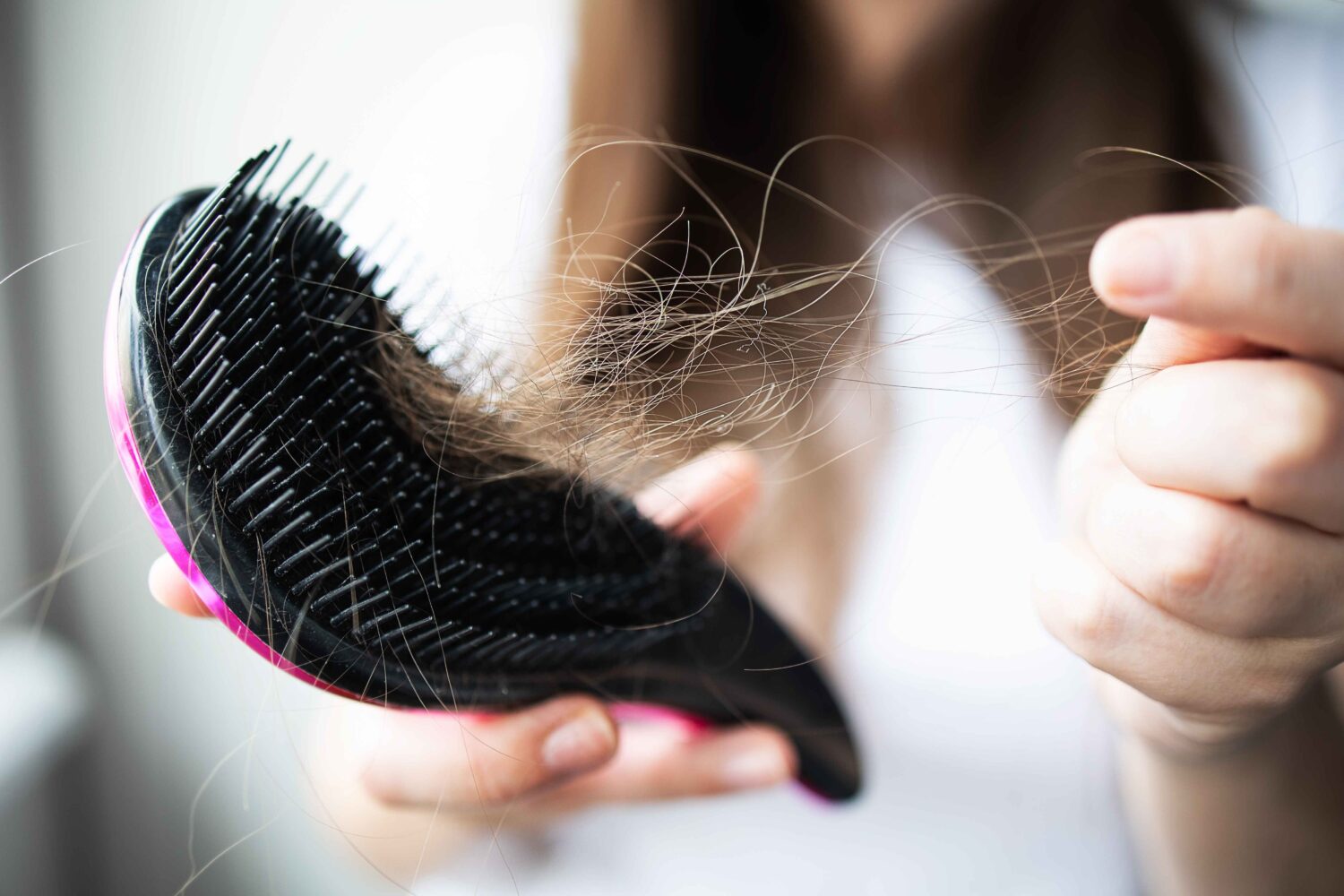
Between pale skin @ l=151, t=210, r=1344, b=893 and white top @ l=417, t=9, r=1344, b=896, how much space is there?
0.07 meters

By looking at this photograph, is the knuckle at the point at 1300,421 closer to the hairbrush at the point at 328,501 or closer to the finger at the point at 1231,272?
the finger at the point at 1231,272

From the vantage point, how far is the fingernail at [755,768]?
21.5 inches

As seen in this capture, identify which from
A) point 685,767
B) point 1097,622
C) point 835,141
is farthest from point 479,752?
point 835,141

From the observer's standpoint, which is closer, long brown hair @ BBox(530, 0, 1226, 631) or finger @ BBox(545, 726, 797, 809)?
finger @ BBox(545, 726, 797, 809)

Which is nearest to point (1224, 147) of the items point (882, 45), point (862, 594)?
point (882, 45)

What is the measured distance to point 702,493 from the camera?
51 cm

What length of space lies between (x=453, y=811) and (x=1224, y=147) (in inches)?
41.4

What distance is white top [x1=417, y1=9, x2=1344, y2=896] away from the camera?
0.60 metres

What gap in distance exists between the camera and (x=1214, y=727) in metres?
0.40

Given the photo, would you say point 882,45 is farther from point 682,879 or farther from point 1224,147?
point 682,879

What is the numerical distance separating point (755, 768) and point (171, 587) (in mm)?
426

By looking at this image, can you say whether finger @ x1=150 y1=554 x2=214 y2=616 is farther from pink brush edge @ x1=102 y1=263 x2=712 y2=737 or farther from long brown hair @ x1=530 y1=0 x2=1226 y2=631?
long brown hair @ x1=530 y1=0 x2=1226 y2=631

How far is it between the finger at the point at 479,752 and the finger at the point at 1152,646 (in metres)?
0.28

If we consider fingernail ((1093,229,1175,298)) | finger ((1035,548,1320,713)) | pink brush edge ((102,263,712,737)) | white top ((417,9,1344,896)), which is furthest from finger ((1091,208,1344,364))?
pink brush edge ((102,263,712,737))
